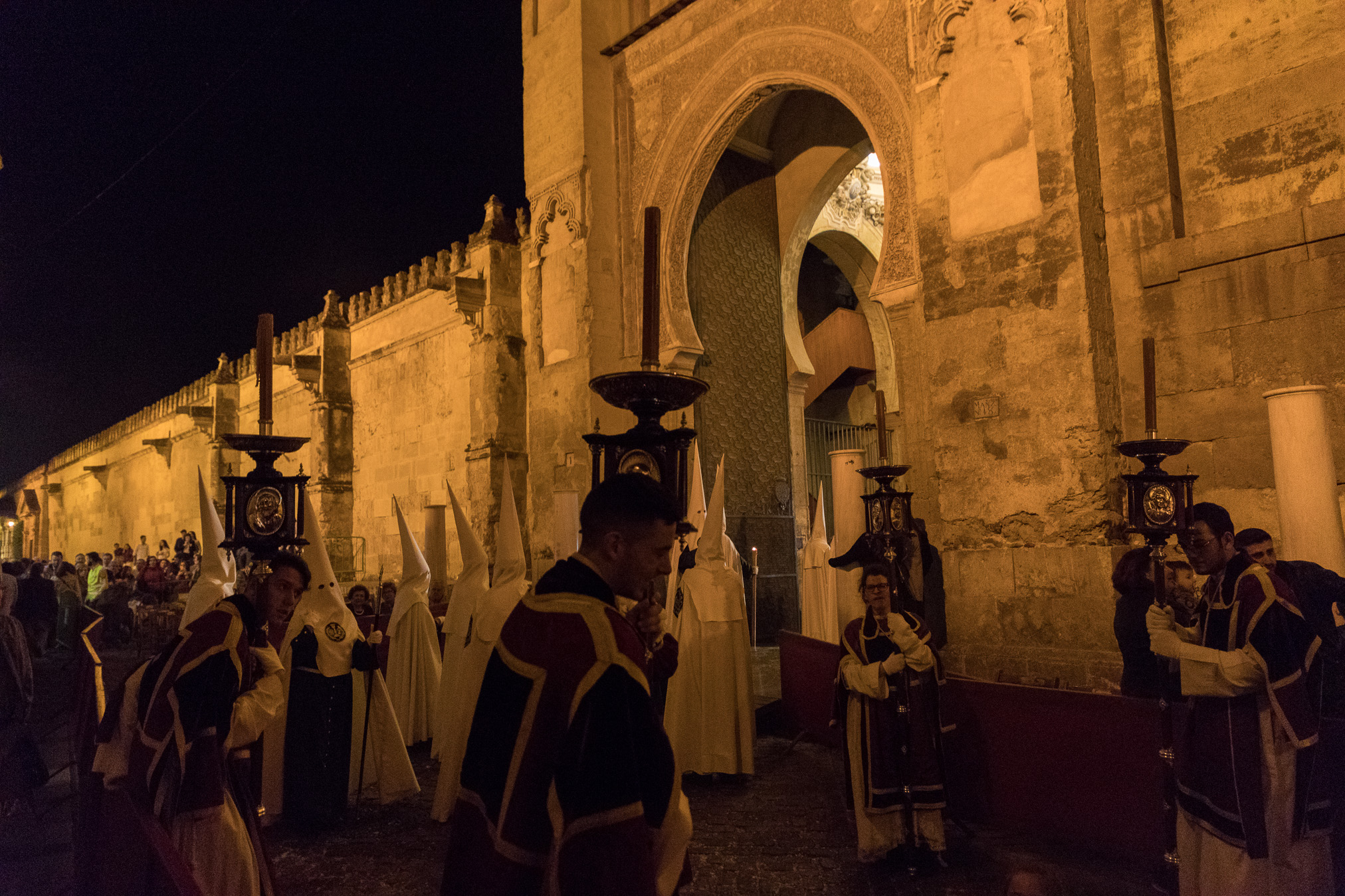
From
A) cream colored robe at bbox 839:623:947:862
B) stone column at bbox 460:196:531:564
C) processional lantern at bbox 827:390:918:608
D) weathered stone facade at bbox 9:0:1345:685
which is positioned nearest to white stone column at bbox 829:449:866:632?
weathered stone facade at bbox 9:0:1345:685

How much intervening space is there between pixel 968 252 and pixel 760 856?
4.93 meters

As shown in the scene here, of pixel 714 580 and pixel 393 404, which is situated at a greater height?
pixel 393 404

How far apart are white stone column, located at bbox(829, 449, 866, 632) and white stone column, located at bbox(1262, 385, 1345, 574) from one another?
341 centimetres

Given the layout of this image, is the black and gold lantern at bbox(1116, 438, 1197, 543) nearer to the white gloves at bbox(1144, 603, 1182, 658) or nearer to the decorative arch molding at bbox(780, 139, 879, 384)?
the white gloves at bbox(1144, 603, 1182, 658)

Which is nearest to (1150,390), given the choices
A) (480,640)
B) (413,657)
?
(480,640)

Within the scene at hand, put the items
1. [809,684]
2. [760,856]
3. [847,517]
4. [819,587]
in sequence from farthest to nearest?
[819,587] < [847,517] < [809,684] < [760,856]

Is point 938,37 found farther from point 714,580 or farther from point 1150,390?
point 714,580

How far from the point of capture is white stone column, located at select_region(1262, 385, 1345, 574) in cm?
441

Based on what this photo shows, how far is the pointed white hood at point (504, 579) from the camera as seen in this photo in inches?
213

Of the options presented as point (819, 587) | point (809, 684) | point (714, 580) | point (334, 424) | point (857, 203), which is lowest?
point (809, 684)

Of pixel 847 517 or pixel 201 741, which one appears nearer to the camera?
pixel 201 741

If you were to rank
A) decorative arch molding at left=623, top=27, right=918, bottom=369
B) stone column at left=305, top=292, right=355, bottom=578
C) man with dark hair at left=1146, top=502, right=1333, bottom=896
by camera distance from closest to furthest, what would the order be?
man with dark hair at left=1146, top=502, right=1333, bottom=896 → decorative arch molding at left=623, top=27, right=918, bottom=369 → stone column at left=305, top=292, right=355, bottom=578

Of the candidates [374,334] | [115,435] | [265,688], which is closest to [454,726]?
[265,688]

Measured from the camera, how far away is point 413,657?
24.0ft
